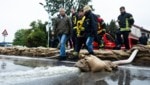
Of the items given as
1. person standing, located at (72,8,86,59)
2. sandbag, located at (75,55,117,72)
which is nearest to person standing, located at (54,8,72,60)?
person standing, located at (72,8,86,59)

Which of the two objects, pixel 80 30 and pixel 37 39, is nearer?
pixel 80 30

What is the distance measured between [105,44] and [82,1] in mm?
61354

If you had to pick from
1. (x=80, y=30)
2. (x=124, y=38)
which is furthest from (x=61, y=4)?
(x=80, y=30)

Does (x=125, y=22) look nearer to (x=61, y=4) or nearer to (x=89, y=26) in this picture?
(x=89, y=26)

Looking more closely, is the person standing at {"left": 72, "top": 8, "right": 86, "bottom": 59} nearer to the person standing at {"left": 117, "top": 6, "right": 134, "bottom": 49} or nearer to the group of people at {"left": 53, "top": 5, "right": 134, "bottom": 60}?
the group of people at {"left": 53, "top": 5, "right": 134, "bottom": 60}

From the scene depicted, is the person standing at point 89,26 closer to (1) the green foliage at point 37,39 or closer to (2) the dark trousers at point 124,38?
(2) the dark trousers at point 124,38

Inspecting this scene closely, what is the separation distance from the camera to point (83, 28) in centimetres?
1319

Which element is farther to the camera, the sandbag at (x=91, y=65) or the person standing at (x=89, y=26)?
the person standing at (x=89, y=26)

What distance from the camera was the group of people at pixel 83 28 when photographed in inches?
508

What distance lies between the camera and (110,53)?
552 inches

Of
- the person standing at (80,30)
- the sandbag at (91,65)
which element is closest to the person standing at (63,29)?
the person standing at (80,30)

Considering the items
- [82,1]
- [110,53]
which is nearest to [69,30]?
[110,53]

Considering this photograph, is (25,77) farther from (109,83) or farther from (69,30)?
(69,30)

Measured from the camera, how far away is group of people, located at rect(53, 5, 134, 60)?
12.9 meters
